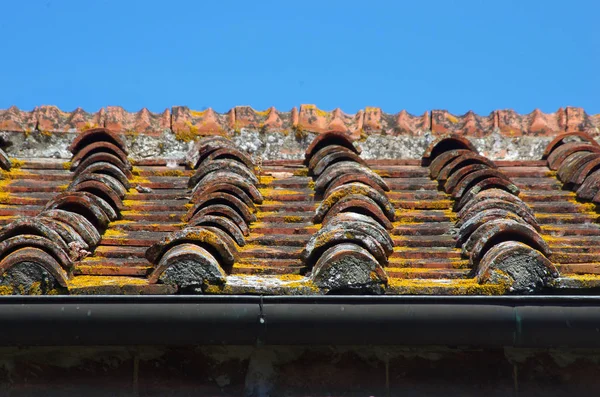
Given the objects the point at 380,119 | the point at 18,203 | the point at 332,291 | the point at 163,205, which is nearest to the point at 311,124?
the point at 380,119

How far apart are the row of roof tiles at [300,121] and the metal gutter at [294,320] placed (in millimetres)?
3487

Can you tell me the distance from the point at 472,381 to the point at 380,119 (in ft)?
12.1

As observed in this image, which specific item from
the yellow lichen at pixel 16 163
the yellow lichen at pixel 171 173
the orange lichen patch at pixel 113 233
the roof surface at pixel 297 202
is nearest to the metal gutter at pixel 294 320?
the roof surface at pixel 297 202

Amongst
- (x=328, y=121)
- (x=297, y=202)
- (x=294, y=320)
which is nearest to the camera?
(x=294, y=320)

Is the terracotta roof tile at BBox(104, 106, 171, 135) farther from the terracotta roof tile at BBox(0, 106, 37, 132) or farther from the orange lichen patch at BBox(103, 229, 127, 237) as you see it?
the orange lichen patch at BBox(103, 229, 127, 237)

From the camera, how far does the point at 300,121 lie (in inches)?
299

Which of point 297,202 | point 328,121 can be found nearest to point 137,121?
point 328,121

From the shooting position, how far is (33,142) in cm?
727

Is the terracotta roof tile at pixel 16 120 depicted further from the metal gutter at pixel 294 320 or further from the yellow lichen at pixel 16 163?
the metal gutter at pixel 294 320

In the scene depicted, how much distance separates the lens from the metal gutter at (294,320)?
13.2ft

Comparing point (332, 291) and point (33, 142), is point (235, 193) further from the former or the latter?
point (33, 142)

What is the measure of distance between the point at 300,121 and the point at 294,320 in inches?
146

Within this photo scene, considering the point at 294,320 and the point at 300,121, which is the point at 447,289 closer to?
the point at 294,320

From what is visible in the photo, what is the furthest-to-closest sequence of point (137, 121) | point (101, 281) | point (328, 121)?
point (328, 121), point (137, 121), point (101, 281)
